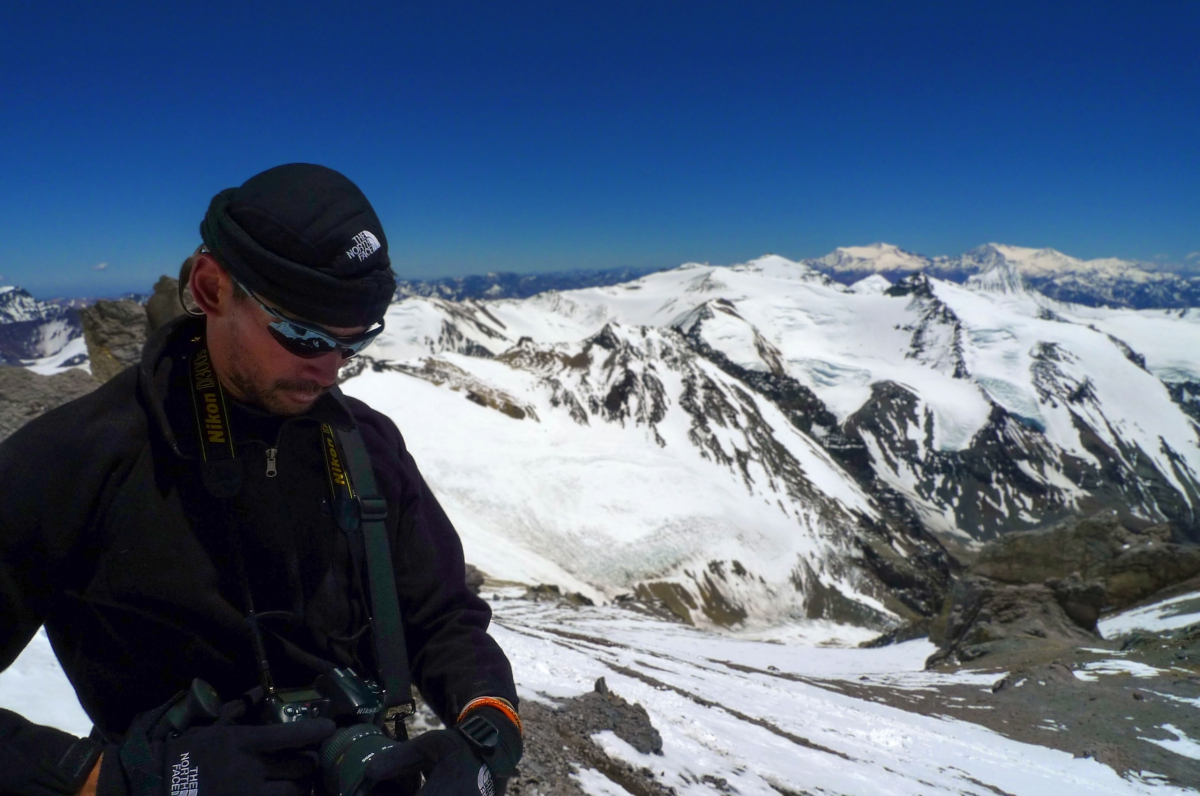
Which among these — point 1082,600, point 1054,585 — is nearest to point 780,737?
point 1082,600

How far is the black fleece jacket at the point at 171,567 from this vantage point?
2.31m

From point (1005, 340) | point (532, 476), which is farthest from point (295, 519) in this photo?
point (1005, 340)

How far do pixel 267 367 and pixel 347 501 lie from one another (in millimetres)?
723

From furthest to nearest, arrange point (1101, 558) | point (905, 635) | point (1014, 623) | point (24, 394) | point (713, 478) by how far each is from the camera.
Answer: point (713, 478) → point (905, 635) → point (1101, 558) → point (1014, 623) → point (24, 394)

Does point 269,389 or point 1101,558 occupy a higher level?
point 269,389

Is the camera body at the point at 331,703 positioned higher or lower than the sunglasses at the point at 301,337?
lower

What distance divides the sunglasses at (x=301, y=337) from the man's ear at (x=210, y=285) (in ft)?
0.33

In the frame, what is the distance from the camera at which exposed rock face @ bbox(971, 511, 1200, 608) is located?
32.4m

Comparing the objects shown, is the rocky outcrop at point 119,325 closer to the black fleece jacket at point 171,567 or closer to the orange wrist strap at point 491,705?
the black fleece jacket at point 171,567

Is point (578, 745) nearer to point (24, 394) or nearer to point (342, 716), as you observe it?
point (342, 716)

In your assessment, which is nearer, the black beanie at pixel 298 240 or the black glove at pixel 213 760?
the black glove at pixel 213 760

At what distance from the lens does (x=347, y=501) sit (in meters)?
2.96

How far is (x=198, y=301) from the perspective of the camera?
2.72 meters

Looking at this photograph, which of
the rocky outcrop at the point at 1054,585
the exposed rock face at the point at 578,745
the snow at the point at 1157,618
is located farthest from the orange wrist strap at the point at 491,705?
the snow at the point at 1157,618
